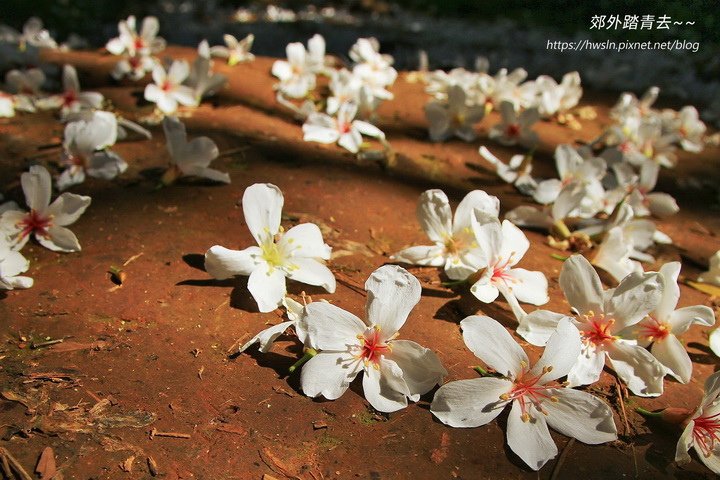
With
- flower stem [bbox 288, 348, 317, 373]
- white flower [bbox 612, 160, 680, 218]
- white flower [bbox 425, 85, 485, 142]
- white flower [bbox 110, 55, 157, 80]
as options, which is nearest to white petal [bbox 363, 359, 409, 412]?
flower stem [bbox 288, 348, 317, 373]

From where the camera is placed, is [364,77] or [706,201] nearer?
[706,201]

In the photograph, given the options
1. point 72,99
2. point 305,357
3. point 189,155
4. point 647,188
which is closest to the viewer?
point 305,357

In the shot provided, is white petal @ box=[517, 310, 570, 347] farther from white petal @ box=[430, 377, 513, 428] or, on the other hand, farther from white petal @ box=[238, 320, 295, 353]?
white petal @ box=[238, 320, 295, 353]

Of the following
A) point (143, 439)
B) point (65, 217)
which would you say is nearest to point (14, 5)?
point (65, 217)

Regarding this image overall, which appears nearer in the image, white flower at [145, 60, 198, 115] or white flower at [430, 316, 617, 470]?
white flower at [430, 316, 617, 470]

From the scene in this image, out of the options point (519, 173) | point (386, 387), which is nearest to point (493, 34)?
point (519, 173)

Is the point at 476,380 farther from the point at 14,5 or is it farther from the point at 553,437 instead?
Result: the point at 14,5

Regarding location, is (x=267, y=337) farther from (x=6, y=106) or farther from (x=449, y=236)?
(x=6, y=106)
